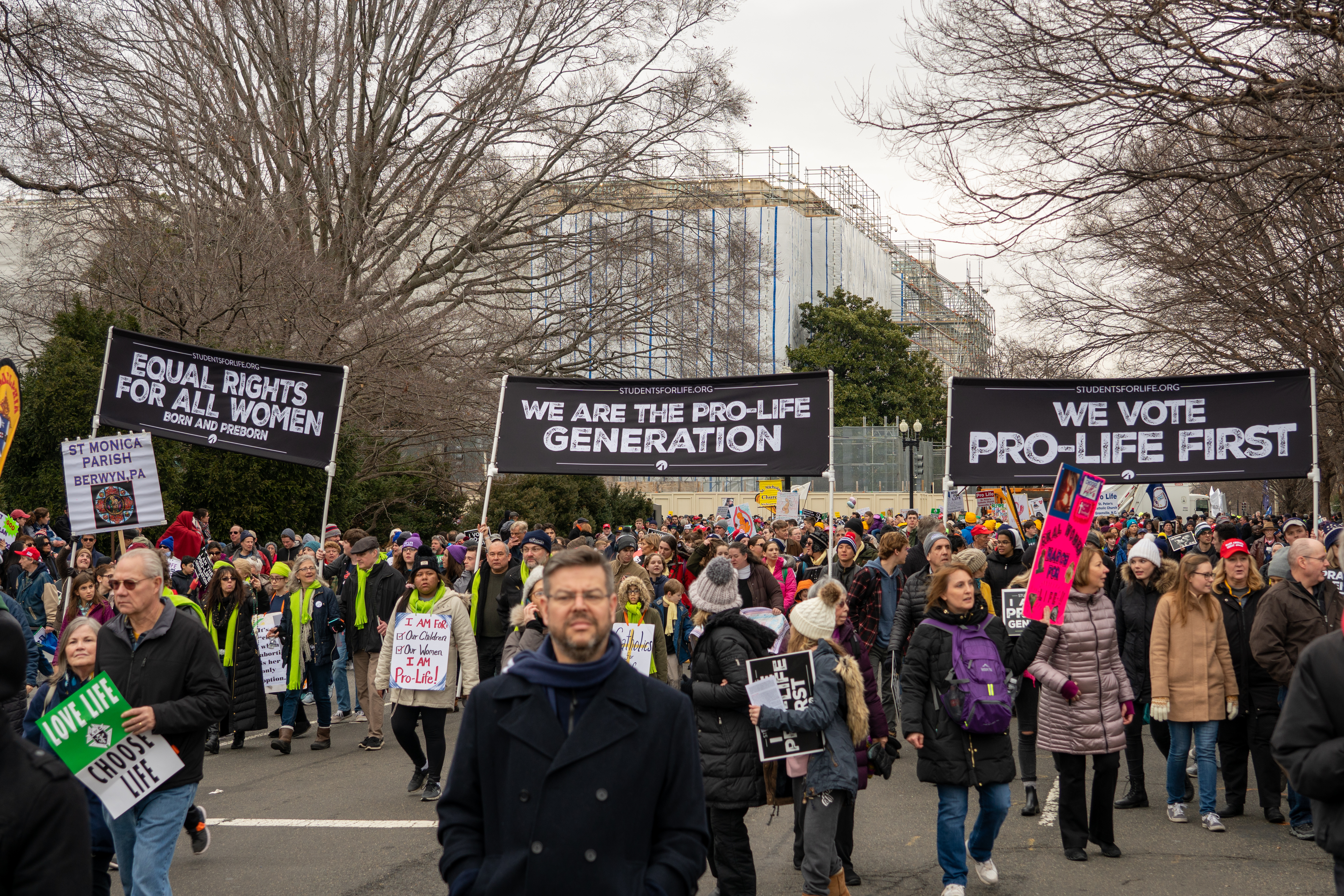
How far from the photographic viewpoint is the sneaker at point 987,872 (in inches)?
261

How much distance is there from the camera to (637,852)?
3146mm

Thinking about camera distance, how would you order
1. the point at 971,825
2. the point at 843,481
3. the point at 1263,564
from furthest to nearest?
1. the point at 843,481
2. the point at 1263,564
3. the point at 971,825

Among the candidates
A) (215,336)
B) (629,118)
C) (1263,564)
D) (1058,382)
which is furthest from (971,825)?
(629,118)

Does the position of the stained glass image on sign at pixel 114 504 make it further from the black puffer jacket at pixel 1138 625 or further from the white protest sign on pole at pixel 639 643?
the black puffer jacket at pixel 1138 625

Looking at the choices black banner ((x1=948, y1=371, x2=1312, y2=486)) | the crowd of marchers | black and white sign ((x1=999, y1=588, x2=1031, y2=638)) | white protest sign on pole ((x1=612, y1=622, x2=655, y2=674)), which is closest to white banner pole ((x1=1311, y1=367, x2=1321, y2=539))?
black banner ((x1=948, y1=371, x2=1312, y2=486))

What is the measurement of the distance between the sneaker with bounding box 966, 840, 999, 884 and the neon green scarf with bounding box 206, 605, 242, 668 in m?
Answer: 6.80

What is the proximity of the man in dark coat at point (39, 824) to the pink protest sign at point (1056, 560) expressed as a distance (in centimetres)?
A: 553

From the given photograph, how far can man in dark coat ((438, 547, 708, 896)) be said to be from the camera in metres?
3.06

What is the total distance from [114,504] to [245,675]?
7.58 ft

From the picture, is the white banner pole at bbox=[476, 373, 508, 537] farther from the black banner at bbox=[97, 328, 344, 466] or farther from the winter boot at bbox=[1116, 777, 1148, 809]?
the winter boot at bbox=[1116, 777, 1148, 809]

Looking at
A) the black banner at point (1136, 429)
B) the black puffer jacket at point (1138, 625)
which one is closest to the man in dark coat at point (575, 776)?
the black puffer jacket at point (1138, 625)

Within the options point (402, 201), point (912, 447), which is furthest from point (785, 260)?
point (402, 201)

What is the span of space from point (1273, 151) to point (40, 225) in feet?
69.3

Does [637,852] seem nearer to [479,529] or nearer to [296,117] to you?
[479,529]
